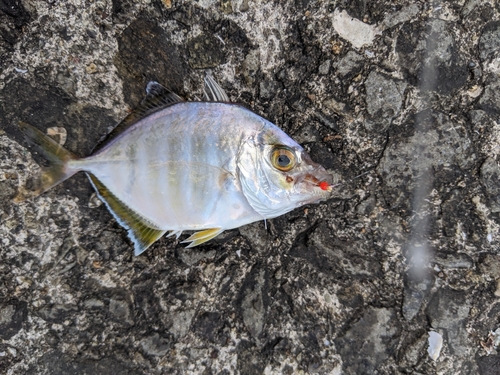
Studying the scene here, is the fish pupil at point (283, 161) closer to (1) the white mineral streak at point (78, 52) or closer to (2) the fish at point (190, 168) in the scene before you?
(2) the fish at point (190, 168)

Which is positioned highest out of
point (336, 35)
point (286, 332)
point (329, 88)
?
point (336, 35)

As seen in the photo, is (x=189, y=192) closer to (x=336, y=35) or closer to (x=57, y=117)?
(x=57, y=117)

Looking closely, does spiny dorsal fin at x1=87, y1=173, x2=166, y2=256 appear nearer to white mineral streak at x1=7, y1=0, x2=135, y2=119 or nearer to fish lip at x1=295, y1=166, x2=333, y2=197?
white mineral streak at x1=7, y1=0, x2=135, y2=119

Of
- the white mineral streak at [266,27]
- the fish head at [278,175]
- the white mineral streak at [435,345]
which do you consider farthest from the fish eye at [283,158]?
the white mineral streak at [435,345]

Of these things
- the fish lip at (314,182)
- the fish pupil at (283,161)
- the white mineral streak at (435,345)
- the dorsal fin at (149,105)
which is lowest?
the white mineral streak at (435,345)

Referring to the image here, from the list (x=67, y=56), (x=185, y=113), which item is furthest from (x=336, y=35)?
(x=67, y=56)

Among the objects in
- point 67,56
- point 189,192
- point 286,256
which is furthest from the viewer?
point 286,256
